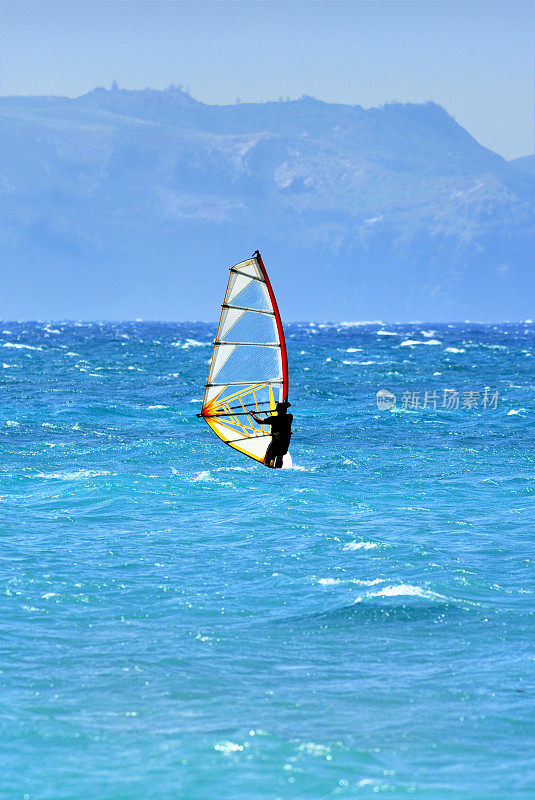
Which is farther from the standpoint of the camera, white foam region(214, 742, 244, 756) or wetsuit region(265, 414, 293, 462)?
wetsuit region(265, 414, 293, 462)

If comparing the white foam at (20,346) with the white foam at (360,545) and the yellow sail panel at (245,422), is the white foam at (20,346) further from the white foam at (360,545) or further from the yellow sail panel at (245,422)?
the white foam at (360,545)

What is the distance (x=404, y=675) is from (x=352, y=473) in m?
19.0

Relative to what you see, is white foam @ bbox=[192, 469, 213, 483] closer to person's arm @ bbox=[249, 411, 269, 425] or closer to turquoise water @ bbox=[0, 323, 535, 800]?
turquoise water @ bbox=[0, 323, 535, 800]

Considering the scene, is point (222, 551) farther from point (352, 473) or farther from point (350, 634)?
point (352, 473)

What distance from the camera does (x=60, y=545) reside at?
24.6m

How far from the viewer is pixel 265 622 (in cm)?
1892

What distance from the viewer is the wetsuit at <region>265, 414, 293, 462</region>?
24750 mm

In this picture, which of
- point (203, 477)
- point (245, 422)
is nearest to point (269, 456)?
point (245, 422)

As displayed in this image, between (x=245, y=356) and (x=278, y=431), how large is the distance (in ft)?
6.75

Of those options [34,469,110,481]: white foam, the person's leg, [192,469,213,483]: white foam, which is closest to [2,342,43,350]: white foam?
[34,469,110,481]: white foam

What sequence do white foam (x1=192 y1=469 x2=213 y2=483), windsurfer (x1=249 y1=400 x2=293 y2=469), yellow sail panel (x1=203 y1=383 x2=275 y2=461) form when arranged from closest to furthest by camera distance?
windsurfer (x1=249 y1=400 x2=293 y2=469)
yellow sail panel (x1=203 y1=383 x2=275 y2=461)
white foam (x1=192 y1=469 x2=213 y2=483)

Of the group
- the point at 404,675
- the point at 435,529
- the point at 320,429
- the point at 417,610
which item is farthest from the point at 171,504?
the point at 320,429

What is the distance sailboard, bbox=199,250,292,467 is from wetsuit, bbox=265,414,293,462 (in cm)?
29

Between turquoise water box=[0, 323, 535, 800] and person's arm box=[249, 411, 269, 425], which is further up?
person's arm box=[249, 411, 269, 425]
